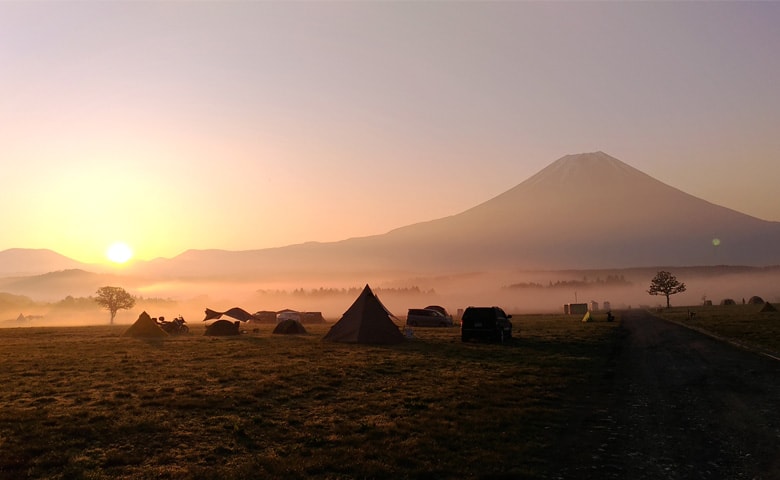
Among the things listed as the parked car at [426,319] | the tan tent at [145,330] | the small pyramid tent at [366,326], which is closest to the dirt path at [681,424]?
the small pyramid tent at [366,326]

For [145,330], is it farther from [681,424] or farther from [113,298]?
[113,298]

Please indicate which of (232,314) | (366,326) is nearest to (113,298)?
(232,314)

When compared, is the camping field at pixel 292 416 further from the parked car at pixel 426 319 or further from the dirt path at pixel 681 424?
the parked car at pixel 426 319

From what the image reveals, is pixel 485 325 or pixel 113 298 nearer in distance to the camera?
pixel 485 325

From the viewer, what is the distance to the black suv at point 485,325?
31016 mm

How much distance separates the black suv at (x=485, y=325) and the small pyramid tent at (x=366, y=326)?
4.33 metres

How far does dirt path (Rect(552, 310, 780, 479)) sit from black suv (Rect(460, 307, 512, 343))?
11.2 meters

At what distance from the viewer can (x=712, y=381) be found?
16266 millimetres

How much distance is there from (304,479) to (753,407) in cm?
1123

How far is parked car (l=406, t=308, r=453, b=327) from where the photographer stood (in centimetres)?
5239

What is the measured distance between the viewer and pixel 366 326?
31.0 metres

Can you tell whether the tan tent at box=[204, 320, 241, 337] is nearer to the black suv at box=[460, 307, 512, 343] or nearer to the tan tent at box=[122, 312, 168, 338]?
the tan tent at box=[122, 312, 168, 338]

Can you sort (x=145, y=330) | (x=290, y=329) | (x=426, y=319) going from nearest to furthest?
1. (x=145, y=330)
2. (x=290, y=329)
3. (x=426, y=319)

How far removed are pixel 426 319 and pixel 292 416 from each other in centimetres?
4181
